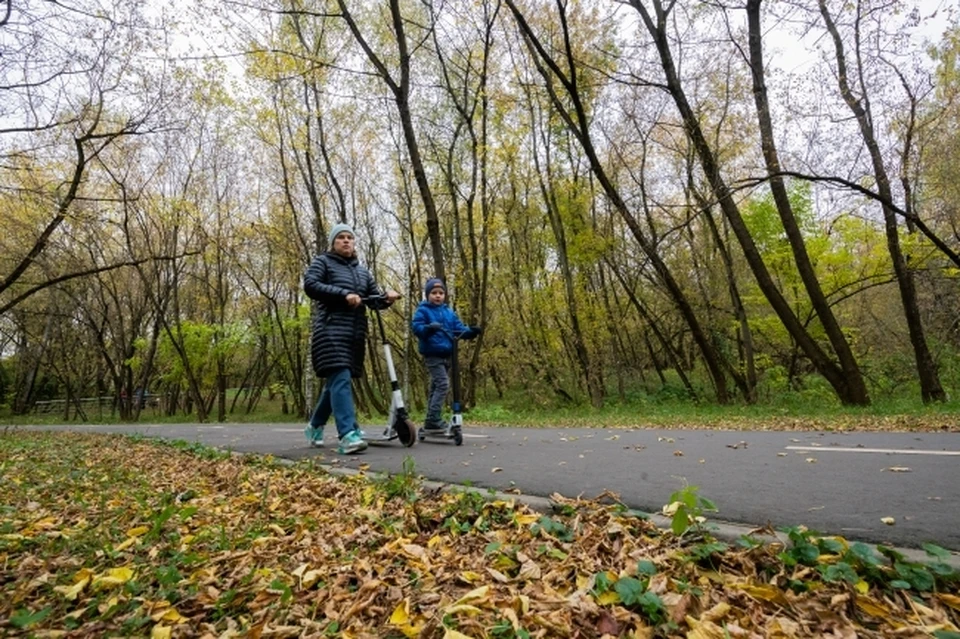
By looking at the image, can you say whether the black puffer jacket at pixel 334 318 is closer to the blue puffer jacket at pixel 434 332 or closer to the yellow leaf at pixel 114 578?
the blue puffer jacket at pixel 434 332

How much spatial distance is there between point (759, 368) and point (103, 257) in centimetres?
2827

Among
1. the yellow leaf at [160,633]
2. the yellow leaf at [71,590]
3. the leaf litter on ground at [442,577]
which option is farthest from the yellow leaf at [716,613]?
the yellow leaf at [71,590]

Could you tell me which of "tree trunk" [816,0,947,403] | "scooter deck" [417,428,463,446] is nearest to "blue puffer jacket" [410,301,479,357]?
"scooter deck" [417,428,463,446]

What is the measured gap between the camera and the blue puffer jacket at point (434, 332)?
21.3 feet

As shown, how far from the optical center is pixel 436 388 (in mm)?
6652

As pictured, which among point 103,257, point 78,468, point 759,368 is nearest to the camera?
point 78,468

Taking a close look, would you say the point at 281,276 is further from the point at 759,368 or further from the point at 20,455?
the point at 759,368

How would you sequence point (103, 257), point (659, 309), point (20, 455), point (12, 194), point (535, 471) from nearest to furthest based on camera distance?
1. point (535, 471)
2. point (20, 455)
3. point (12, 194)
4. point (103, 257)
5. point (659, 309)

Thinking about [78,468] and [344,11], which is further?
[344,11]

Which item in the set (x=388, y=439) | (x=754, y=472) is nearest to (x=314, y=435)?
(x=388, y=439)

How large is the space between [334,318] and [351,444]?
4.54 ft

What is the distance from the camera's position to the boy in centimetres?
650

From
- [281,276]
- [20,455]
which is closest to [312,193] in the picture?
[281,276]

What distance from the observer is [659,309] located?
2594cm
